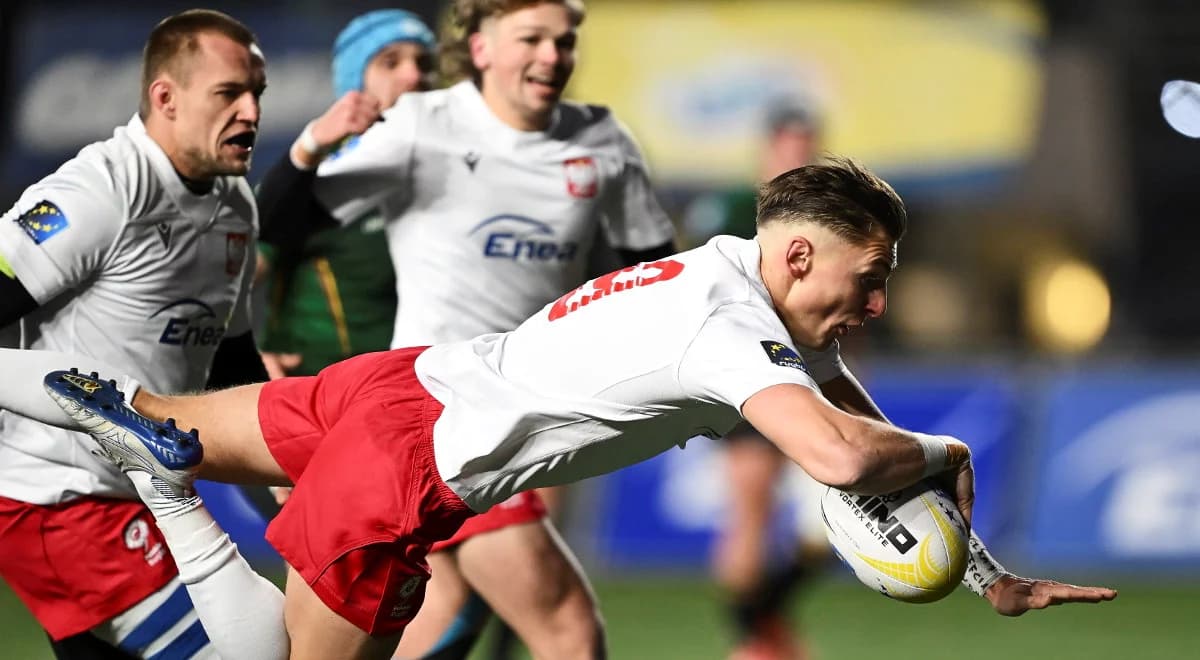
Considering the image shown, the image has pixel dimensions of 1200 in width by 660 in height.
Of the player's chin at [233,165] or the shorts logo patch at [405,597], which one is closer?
the shorts logo patch at [405,597]

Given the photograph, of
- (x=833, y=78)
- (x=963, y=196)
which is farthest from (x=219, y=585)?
(x=963, y=196)

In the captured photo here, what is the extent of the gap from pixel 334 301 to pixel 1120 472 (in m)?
5.58

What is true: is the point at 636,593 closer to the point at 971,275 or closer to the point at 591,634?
the point at 591,634

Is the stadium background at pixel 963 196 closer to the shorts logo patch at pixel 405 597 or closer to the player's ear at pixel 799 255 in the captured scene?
the shorts logo patch at pixel 405 597

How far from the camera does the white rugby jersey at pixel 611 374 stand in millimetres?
3625

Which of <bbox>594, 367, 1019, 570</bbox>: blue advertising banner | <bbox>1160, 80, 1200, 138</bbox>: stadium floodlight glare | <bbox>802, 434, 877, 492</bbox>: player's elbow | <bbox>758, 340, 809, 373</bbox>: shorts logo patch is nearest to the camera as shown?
<bbox>802, 434, 877, 492</bbox>: player's elbow

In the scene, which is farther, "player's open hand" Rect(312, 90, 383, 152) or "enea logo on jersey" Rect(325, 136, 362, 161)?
"enea logo on jersey" Rect(325, 136, 362, 161)

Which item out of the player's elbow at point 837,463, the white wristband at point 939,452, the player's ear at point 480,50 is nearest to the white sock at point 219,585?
the player's elbow at point 837,463

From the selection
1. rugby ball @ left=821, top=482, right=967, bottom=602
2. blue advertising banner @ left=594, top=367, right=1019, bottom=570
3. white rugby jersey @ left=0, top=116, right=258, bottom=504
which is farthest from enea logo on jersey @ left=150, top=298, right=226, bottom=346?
blue advertising banner @ left=594, top=367, right=1019, bottom=570

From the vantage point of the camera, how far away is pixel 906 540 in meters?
3.75

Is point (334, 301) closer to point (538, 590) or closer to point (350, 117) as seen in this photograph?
point (350, 117)

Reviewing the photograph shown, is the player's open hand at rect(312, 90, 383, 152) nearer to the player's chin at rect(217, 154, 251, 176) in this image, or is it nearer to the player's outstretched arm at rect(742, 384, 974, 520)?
the player's chin at rect(217, 154, 251, 176)

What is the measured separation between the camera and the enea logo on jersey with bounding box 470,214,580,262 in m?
5.08

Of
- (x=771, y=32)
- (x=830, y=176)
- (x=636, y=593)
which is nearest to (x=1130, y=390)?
(x=636, y=593)
